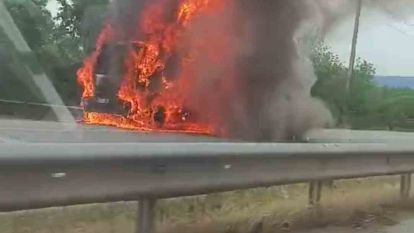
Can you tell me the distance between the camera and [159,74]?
Answer: 17141 millimetres

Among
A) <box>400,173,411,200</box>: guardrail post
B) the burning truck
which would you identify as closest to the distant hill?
the burning truck

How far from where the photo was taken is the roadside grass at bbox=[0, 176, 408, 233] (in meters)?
6.54

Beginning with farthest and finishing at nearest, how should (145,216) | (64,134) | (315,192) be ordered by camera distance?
1. (64,134)
2. (315,192)
3. (145,216)

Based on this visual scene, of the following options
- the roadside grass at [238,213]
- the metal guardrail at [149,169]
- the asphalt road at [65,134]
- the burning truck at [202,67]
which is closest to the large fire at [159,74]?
the burning truck at [202,67]

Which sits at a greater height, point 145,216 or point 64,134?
point 64,134

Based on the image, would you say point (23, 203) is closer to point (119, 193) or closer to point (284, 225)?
point (119, 193)

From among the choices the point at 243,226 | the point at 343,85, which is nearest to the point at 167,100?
the point at 243,226

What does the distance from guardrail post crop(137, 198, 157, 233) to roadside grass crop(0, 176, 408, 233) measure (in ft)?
0.67

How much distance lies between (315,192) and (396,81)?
2229cm

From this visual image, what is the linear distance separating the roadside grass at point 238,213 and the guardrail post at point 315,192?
8cm

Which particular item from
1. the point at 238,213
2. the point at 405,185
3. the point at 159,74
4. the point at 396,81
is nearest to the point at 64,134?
the point at 159,74

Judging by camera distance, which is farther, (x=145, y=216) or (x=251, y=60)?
(x=251, y=60)

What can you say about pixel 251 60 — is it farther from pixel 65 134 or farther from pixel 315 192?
pixel 315 192

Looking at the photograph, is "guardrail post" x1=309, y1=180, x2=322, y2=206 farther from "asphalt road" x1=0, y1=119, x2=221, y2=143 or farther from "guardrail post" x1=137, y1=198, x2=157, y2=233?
"asphalt road" x1=0, y1=119, x2=221, y2=143
